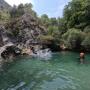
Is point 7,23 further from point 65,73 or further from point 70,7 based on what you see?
point 65,73

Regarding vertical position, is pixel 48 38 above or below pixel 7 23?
below

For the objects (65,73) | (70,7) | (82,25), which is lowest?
(65,73)

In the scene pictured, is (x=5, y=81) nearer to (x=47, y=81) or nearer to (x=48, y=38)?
(x=47, y=81)

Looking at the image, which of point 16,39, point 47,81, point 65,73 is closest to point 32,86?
point 47,81

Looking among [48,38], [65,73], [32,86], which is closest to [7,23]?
[48,38]

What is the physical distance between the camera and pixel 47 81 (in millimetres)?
15398

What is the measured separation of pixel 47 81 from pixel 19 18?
27.2 meters

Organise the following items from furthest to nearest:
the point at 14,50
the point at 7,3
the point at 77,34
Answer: the point at 7,3
the point at 77,34
the point at 14,50

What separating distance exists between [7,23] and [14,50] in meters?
9.05

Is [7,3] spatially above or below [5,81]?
above

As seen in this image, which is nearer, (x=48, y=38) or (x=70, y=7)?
(x=48, y=38)

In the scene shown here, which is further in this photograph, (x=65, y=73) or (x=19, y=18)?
(x=19, y=18)

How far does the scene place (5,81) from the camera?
1575 cm

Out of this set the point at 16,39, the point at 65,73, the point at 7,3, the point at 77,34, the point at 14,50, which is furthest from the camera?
the point at 7,3
